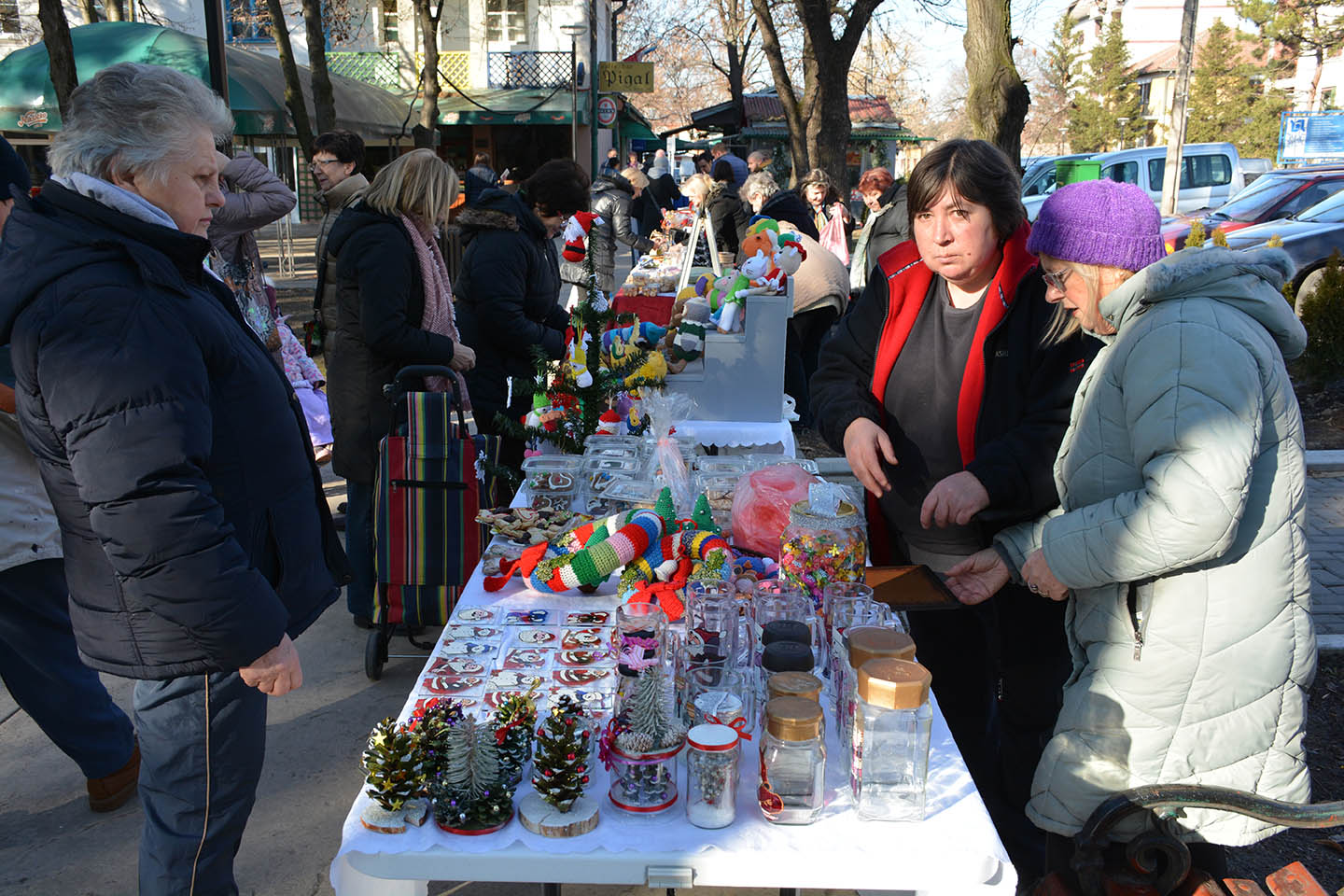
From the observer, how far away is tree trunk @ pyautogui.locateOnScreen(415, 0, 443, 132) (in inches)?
607

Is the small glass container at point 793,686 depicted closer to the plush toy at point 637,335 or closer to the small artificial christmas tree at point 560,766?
the small artificial christmas tree at point 560,766

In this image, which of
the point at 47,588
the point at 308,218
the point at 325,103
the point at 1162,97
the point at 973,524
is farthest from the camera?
the point at 1162,97

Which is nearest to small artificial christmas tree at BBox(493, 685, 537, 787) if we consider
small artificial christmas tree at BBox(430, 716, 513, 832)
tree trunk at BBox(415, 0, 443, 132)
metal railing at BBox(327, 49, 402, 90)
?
small artificial christmas tree at BBox(430, 716, 513, 832)

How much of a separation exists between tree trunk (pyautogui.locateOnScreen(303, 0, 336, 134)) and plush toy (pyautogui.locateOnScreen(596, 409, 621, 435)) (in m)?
9.55

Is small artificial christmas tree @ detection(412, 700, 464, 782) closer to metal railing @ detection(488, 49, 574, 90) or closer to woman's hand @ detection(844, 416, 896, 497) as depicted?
woman's hand @ detection(844, 416, 896, 497)

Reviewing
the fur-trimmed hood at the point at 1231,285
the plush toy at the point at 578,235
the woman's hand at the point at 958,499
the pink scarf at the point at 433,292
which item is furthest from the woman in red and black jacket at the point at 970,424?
the plush toy at the point at 578,235

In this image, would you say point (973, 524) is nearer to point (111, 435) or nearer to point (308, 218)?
point (111, 435)

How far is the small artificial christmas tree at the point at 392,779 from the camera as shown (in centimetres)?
153

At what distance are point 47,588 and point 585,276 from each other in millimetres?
5064

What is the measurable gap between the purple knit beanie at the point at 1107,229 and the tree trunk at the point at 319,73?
11.3m

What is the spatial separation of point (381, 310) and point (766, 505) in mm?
1862

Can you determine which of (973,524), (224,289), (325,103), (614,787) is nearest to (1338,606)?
(973,524)

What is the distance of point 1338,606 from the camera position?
14.8 feet

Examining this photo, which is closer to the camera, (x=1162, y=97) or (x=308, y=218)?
(x=308, y=218)
